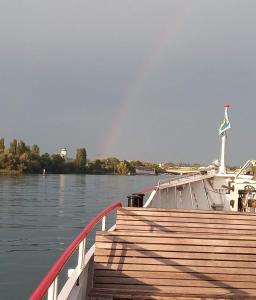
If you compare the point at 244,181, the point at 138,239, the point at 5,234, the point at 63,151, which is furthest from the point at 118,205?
the point at 63,151

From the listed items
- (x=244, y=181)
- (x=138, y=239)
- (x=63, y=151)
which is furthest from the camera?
(x=63, y=151)

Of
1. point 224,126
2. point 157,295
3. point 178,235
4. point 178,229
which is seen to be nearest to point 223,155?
point 224,126

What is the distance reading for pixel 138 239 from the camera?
7.16m

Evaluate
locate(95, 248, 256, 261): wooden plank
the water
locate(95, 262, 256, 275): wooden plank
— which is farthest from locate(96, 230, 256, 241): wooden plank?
the water

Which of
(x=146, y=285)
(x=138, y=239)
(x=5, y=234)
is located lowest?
(x=5, y=234)

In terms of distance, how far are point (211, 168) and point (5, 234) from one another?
12.5m

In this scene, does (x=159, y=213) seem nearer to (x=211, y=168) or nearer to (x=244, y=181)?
(x=244, y=181)

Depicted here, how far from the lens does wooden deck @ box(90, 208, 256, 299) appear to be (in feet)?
21.3

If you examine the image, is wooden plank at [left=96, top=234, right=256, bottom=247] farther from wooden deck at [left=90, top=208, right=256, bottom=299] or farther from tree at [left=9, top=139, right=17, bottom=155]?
tree at [left=9, top=139, right=17, bottom=155]

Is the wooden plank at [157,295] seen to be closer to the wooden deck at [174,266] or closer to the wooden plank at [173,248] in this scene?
the wooden deck at [174,266]

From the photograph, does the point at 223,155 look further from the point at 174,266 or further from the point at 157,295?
the point at 157,295

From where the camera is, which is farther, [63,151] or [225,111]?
[63,151]

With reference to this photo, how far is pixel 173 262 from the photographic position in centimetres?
693

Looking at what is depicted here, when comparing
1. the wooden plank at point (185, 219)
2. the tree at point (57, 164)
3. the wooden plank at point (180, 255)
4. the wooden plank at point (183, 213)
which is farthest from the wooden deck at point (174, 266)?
the tree at point (57, 164)
